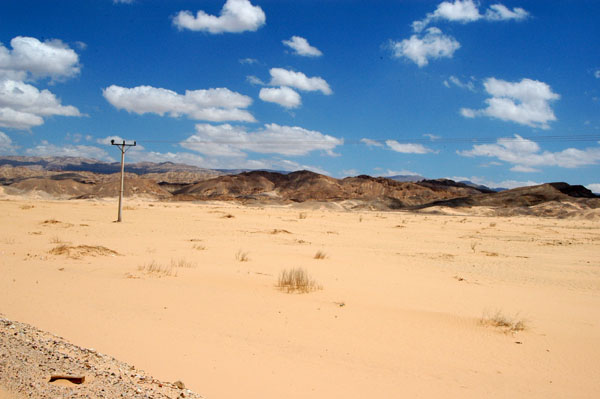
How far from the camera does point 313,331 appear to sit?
20.7 feet

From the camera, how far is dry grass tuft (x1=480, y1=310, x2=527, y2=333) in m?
6.82

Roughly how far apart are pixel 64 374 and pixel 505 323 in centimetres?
633

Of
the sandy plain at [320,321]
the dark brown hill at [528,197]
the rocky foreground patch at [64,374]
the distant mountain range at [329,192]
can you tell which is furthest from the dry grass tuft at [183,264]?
the dark brown hill at [528,197]

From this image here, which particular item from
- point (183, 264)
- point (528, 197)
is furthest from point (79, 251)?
point (528, 197)

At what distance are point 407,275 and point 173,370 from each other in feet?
29.4

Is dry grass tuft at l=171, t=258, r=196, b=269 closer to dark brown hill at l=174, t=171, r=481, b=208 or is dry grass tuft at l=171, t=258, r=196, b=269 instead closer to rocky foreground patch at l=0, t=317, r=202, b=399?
rocky foreground patch at l=0, t=317, r=202, b=399

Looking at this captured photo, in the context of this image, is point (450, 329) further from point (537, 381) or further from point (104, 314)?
point (104, 314)

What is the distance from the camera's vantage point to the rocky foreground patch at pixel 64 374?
10.6 feet

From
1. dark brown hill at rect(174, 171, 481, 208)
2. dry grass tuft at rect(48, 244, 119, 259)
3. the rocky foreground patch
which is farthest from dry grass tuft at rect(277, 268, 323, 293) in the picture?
dark brown hill at rect(174, 171, 481, 208)

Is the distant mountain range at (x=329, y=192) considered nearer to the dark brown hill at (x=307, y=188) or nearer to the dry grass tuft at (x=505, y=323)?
the dark brown hill at (x=307, y=188)

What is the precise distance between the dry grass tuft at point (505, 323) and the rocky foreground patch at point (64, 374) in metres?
5.27

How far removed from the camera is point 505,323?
6.92 meters

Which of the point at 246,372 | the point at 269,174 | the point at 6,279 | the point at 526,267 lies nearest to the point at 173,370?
the point at 246,372

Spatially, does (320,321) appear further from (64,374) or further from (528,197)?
(528,197)
